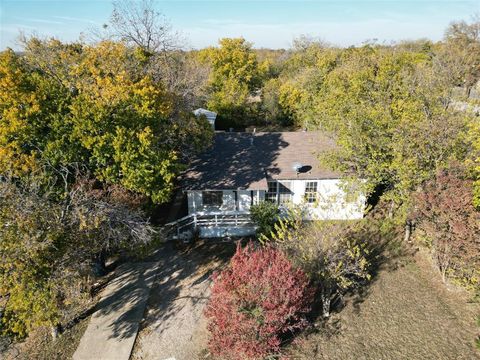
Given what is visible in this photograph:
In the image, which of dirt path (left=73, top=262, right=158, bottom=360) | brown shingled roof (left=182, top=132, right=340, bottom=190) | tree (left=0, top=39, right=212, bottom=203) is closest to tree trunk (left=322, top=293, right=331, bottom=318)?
brown shingled roof (left=182, top=132, right=340, bottom=190)

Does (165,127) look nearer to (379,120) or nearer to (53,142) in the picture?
(53,142)

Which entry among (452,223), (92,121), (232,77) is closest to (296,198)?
(452,223)

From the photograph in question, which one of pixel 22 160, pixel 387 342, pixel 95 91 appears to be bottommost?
pixel 387 342

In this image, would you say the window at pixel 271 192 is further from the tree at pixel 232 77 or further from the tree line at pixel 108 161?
the tree at pixel 232 77

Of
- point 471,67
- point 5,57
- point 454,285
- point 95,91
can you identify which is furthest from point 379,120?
point 471,67

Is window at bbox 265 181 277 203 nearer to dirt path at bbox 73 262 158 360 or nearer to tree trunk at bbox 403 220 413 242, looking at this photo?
tree trunk at bbox 403 220 413 242

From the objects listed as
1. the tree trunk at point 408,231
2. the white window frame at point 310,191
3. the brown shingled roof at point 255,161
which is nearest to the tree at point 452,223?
the tree trunk at point 408,231

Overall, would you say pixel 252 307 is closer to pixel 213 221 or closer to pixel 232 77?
pixel 213 221
